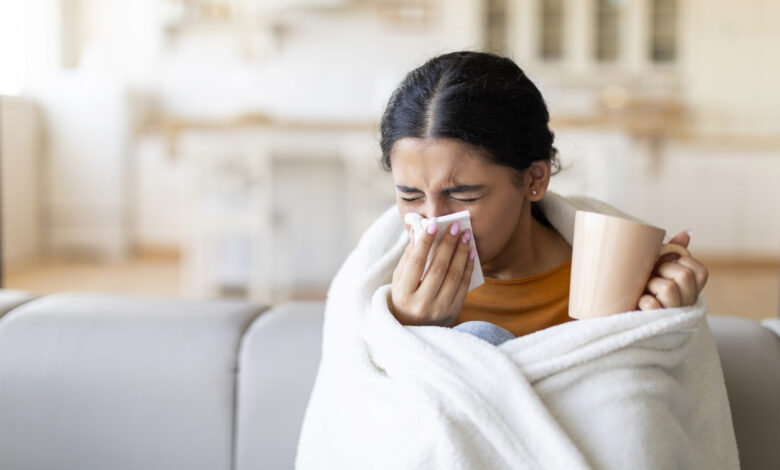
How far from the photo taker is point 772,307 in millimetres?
3953

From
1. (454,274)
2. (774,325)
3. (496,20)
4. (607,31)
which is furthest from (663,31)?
(454,274)

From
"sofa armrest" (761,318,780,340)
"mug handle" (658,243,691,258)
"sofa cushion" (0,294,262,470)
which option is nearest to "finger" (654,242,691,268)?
"mug handle" (658,243,691,258)

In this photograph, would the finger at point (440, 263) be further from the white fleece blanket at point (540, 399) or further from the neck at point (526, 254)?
the neck at point (526, 254)

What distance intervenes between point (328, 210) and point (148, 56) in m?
2.51

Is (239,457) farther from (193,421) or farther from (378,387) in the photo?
(378,387)

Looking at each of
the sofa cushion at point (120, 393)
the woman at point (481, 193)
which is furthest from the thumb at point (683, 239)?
the sofa cushion at point (120, 393)

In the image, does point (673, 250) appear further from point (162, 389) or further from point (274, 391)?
point (162, 389)

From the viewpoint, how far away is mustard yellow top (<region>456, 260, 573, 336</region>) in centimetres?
102

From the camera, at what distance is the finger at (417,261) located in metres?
0.83

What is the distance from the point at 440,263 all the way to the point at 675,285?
0.25 meters

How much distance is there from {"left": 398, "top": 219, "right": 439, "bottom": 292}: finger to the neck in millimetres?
224

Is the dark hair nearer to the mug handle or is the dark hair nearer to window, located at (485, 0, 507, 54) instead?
the mug handle

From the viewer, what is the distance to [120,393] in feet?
3.58

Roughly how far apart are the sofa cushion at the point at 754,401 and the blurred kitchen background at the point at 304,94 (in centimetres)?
367
